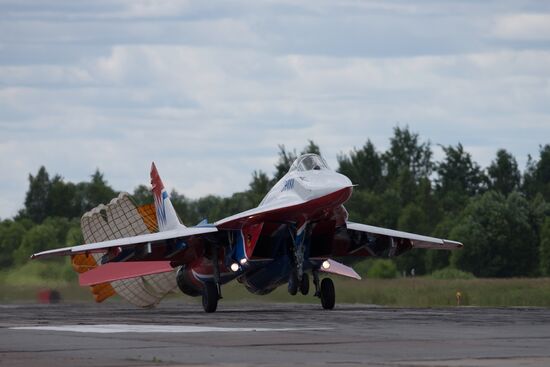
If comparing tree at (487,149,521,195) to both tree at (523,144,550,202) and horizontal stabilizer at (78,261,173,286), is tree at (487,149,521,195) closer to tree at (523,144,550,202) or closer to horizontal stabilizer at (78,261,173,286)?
tree at (523,144,550,202)

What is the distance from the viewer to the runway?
1374 centimetres

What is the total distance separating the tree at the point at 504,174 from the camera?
94.6 m

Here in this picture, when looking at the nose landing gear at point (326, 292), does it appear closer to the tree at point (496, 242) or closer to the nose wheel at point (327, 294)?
the nose wheel at point (327, 294)

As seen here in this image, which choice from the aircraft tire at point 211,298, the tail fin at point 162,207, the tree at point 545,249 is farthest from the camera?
the tree at point 545,249

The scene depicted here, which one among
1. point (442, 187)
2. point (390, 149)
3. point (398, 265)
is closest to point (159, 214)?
point (398, 265)

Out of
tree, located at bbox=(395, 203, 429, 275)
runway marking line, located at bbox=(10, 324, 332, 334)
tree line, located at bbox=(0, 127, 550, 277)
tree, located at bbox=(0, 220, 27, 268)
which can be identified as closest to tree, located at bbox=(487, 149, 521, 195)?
tree line, located at bbox=(0, 127, 550, 277)

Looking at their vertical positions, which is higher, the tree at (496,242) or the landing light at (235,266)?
the tree at (496,242)

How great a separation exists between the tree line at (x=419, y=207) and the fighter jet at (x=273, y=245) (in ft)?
49.2

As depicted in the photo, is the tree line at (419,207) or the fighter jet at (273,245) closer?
the fighter jet at (273,245)

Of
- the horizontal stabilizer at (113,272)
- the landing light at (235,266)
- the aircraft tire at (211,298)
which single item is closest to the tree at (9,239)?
the horizontal stabilizer at (113,272)

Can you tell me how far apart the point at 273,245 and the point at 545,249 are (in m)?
31.9

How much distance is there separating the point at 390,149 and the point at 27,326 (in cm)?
8744

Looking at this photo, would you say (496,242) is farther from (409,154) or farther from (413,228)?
(409,154)

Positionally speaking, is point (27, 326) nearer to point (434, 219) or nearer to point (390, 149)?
point (434, 219)
